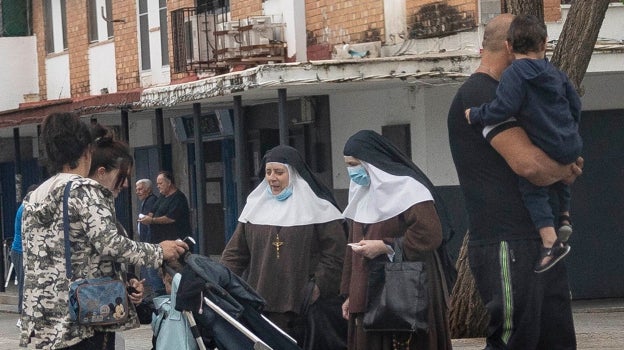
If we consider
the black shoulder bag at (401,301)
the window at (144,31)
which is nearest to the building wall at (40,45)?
the window at (144,31)

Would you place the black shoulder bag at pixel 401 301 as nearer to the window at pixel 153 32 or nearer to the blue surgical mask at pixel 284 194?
the blue surgical mask at pixel 284 194

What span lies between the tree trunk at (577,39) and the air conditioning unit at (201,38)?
9.10 meters

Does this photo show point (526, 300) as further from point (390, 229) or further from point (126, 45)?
point (126, 45)

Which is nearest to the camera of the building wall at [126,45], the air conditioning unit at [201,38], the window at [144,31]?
the air conditioning unit at [201,38]

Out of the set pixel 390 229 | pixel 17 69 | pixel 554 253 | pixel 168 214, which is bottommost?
pixel 168 214

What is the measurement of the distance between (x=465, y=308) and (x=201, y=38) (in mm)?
9008

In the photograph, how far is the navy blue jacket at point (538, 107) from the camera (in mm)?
5664

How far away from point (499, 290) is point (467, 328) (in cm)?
651

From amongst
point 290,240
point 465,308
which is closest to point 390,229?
point 290,240

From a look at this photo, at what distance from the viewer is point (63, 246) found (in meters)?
6.59

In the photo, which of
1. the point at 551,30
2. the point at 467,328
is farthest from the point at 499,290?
the point at 551,30

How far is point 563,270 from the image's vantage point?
19.0 feet

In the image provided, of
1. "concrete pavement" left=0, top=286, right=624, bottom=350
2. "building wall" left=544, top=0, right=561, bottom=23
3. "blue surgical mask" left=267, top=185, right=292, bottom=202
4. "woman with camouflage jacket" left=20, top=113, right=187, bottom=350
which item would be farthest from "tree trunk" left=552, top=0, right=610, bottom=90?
"woman with camouflage jacket" left=20, top=113, right=187, bottom=350

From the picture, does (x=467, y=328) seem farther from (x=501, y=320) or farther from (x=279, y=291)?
(x=501, y=320)
